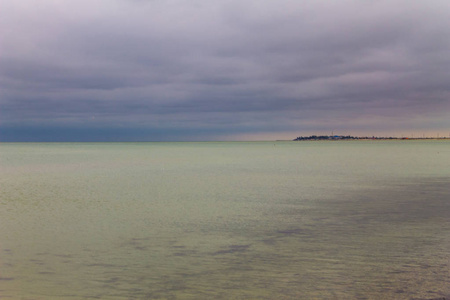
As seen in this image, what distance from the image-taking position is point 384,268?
318 inches

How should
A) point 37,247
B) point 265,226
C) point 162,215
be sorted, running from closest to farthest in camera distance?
1. point 37,247
2. point 265,226
3. point 162,215

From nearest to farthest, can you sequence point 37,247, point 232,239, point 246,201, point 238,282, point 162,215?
point 238,282 < point 37,247 < point 232,239 < point 162,215 < point 246,201

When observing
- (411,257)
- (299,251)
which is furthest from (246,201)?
(411,257)

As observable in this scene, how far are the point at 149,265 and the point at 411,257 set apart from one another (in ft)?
18.8

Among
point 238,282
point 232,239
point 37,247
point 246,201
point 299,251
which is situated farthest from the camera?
point 246,201

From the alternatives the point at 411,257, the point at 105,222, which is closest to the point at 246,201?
the point at 105,222

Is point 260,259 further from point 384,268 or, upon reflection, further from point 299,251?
point 384,268

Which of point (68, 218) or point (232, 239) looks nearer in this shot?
point (232, 239)

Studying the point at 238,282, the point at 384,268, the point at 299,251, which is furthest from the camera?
the point at 299,251

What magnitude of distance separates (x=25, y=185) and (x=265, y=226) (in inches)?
768

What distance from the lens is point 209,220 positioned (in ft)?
45.3

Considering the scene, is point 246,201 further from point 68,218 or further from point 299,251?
point 299,251

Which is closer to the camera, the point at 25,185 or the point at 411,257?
the point at 411,257

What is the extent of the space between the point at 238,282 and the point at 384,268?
303 centimetres
